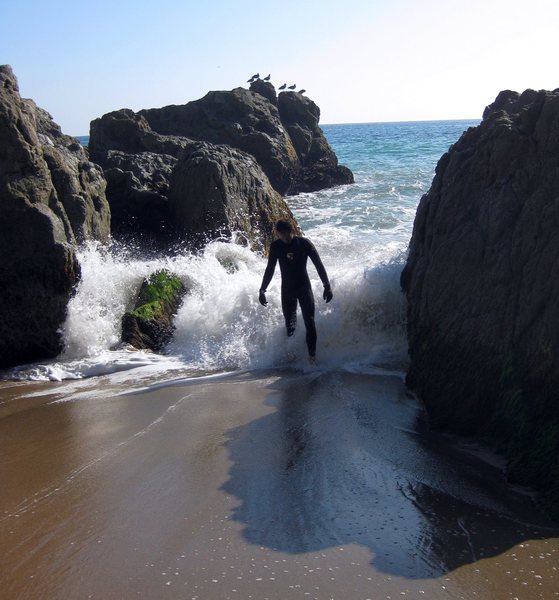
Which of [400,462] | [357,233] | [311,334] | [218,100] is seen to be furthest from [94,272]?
[218,100]

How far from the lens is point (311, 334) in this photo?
8.81 meters

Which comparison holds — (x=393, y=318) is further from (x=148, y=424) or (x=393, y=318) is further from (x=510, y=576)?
(x=510, y=576)

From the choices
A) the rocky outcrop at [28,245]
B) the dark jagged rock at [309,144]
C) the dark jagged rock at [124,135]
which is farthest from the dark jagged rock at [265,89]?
the rocky outcrop at [28,245]

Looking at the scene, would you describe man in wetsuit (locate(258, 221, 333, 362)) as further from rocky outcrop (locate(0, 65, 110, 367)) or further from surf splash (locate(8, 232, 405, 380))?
rocky outcrop (locate(0, 65, 110, 367))

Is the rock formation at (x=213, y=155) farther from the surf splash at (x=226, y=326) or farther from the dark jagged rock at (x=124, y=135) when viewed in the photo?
the surf splash at (x=226, y=326)

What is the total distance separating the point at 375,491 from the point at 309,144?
28.5 meters

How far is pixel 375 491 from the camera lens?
4.88 metres

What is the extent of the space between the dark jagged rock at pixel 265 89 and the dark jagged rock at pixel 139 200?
17921 mm

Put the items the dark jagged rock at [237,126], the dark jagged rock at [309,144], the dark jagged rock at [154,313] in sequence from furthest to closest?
the dark jagged rock at [309,144] < the dark jagged rock at [237,126] < the dark jagged rock at [154,313]

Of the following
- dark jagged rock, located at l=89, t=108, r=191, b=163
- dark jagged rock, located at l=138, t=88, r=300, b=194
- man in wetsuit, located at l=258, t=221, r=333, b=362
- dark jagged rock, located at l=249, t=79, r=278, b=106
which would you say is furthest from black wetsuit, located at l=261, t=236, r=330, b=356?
dark jagged rock, located at l=249, t=79, r=278, b=106

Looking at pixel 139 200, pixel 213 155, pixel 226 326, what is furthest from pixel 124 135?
pixel 226 326

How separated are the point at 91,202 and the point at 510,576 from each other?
8.53 m

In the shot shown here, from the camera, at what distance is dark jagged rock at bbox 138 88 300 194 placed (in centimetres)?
2727

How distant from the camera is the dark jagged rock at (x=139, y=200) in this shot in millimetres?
13477
